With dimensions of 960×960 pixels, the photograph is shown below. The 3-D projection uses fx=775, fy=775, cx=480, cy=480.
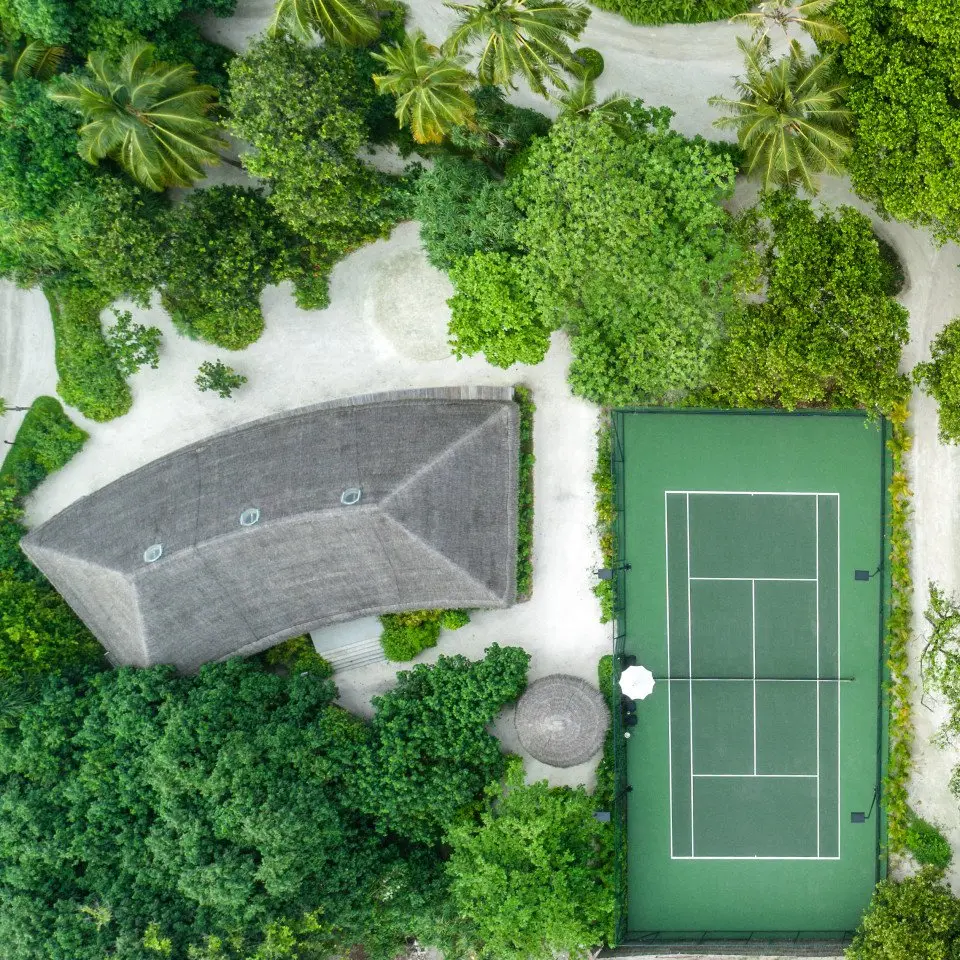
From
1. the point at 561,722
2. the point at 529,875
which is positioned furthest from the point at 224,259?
the point at 529,875

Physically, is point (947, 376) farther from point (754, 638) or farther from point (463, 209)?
point (463, 209)

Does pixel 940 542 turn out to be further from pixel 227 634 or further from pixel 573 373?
pixel 227 634

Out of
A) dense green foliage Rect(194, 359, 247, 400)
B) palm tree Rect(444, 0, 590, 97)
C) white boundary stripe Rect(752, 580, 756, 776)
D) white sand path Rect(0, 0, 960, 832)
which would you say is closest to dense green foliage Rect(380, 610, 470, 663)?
white sand path Rect(0, 0, 960, 832)

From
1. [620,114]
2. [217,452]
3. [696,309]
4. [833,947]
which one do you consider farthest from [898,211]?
[833,947]

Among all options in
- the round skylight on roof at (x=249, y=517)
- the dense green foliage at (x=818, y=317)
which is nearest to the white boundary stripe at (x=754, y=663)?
the dense green foliage at (x=818, y=317)

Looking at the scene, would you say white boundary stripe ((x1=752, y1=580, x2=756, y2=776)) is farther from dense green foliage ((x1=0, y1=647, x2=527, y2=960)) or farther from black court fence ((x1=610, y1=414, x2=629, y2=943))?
dense green foliage ((x1=0, y1=647, x2=527, y2=960))

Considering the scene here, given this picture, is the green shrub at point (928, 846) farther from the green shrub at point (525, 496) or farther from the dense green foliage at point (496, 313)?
the dense green foliage at point (496, 313)
